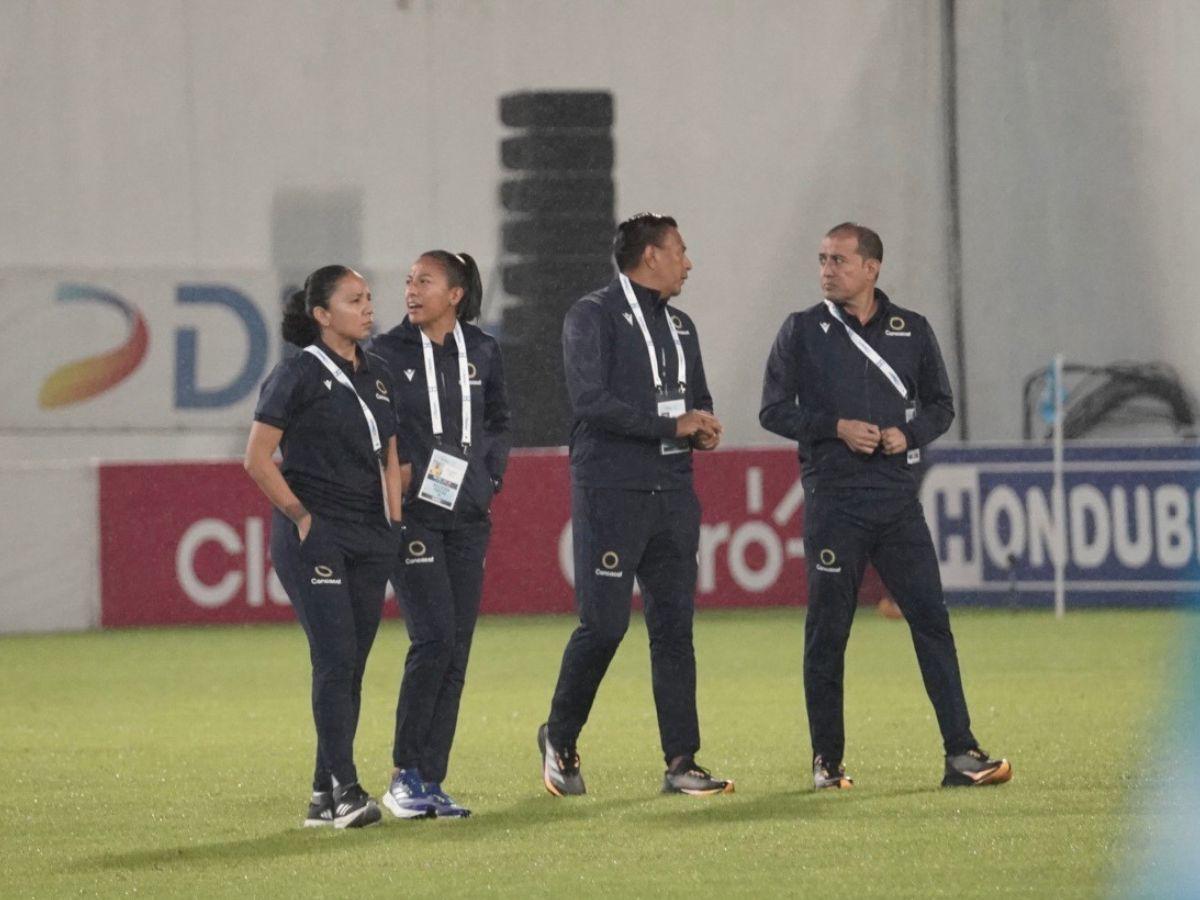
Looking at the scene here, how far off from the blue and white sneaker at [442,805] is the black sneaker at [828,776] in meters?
1.25

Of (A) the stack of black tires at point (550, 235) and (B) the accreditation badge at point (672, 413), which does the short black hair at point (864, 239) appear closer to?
(B) the accreditation badge at point (672, 413)

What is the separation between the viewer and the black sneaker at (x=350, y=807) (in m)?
7.61

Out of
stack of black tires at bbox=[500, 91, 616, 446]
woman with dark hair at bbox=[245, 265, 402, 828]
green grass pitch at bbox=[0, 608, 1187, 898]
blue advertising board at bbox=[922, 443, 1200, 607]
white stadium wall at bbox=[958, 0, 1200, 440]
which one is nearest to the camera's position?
green grass pitch at bbox=[0, 608, 1187, 898]

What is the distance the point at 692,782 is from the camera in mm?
8297

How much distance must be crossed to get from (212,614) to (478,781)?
8915 millimetres

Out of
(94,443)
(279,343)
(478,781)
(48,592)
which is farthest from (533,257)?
(478,781)

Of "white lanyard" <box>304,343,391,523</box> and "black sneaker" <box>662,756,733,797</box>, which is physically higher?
"white lanyard" <box>304,343,391,523</box>

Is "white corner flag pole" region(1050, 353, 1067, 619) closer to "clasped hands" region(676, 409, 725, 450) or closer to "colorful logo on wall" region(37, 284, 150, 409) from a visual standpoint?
"colorful logo on wall" region(37, 284, 150, 409)

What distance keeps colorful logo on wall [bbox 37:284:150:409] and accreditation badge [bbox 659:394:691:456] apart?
1437cm

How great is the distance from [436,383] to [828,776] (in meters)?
1.90

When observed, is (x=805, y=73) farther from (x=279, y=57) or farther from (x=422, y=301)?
(x=422, y=301)

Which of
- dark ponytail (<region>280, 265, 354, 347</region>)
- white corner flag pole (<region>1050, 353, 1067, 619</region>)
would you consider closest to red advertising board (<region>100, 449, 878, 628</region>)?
white corner flag pole (<region>1050, 353, 1067, 619</region>)

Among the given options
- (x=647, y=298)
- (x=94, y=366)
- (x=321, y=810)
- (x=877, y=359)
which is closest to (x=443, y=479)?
(x=647, y=298)

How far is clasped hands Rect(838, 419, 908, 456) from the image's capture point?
8227 mm
